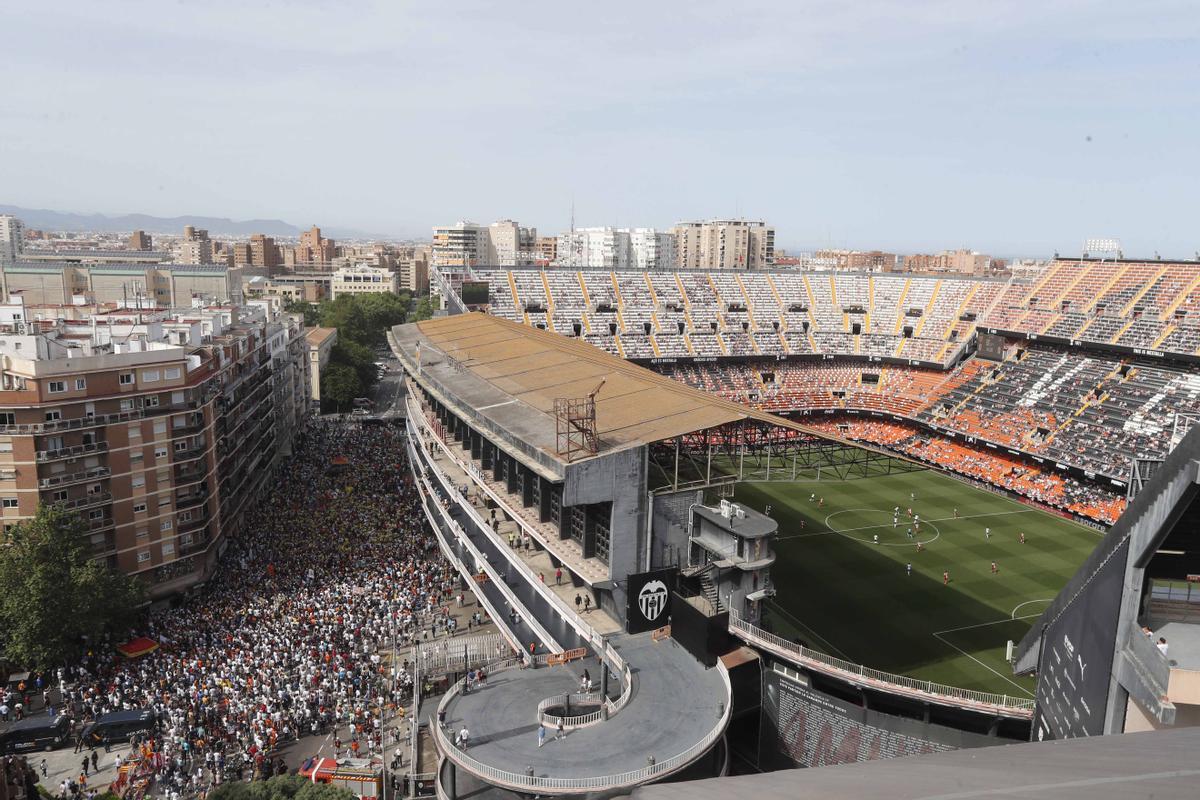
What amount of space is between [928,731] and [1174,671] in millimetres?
15272

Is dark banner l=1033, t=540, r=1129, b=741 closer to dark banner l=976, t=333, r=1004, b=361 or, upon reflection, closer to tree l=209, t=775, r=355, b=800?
tree l=209, t=775, r=355, b=800

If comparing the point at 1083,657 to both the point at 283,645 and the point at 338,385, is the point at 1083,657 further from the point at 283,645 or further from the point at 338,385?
the point at 338,385

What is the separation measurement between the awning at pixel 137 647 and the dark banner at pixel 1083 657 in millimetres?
34016

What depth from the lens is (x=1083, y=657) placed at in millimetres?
15508

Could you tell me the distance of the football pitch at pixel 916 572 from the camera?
3375 cm

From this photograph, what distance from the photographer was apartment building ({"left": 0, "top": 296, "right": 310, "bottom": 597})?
36312 mm

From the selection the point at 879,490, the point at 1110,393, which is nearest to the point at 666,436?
the point at 879,490

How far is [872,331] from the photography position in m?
85.0

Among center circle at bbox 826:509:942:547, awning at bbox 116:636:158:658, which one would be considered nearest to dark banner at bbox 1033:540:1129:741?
center circle at bbox 826:509:942:547

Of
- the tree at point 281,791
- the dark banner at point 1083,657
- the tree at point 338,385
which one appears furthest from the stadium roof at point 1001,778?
the tree at point 338,385

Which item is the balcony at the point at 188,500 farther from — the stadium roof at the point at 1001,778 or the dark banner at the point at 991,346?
the dark banner at the point at 991,346

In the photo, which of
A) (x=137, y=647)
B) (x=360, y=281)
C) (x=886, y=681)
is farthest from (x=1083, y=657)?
(x=360, y=281)

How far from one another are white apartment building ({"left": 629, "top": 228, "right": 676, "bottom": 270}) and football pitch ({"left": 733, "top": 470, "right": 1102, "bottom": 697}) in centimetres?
13035

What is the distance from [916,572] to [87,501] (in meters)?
41.5
